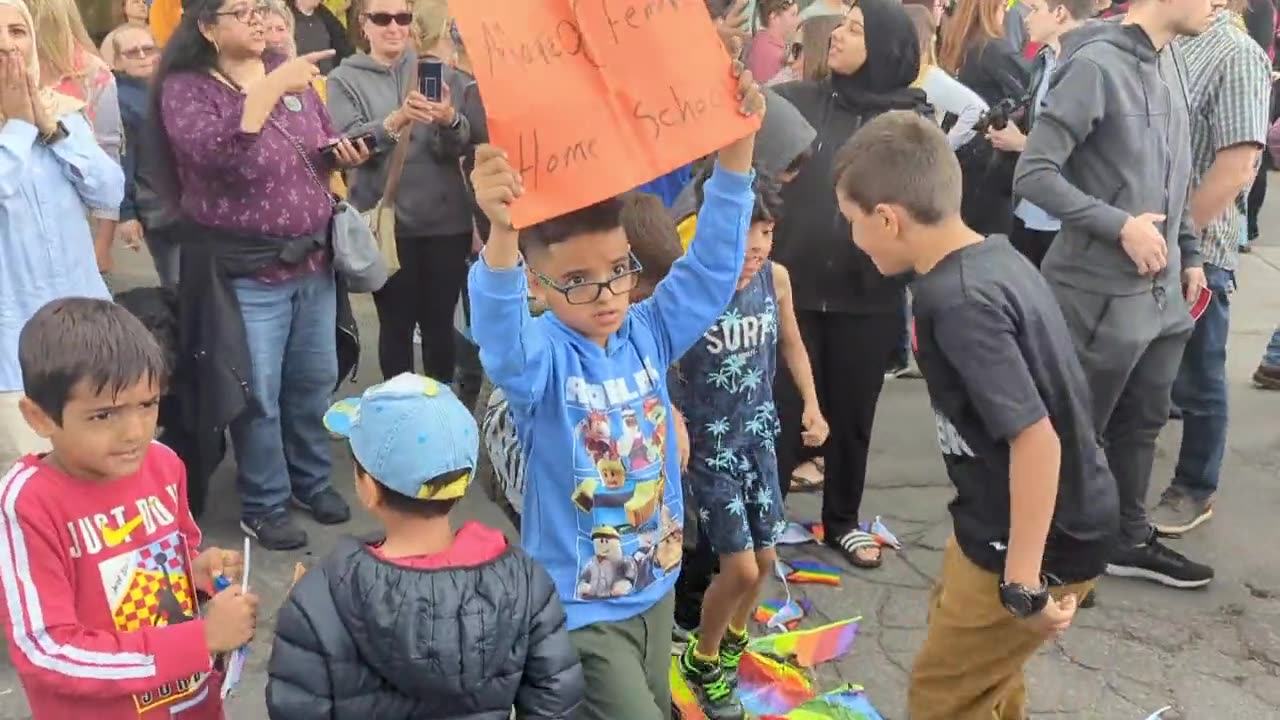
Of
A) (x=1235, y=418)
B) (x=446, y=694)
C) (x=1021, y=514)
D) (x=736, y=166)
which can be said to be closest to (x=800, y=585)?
(x=1021, y=514)

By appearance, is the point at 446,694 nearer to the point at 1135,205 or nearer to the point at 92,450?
the point at 92,450

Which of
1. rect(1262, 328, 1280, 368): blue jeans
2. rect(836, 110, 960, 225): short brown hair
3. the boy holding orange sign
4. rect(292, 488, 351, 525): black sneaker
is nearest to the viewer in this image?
the boy holding orange sign

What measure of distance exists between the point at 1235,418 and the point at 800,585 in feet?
9.65

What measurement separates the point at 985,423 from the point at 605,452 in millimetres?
801

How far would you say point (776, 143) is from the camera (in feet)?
12.1

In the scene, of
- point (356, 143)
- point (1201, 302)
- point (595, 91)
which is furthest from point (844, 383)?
point (595, 91)

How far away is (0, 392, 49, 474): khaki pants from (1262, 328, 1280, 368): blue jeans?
586 centimetres

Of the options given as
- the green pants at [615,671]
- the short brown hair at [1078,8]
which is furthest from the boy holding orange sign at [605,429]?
the short brown hair at [1078,8]

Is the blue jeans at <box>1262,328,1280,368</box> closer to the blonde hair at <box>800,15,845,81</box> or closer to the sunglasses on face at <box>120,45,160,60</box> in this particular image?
the blonde hair at <box>800,15,845,81</box>

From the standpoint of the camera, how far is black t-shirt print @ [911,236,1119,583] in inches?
96.3

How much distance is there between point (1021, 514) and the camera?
97.6 inches

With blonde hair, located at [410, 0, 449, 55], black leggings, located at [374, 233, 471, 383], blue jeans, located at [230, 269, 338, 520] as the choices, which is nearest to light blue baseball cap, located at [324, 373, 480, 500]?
blue jeans, located at [230, 269, 338, 520]

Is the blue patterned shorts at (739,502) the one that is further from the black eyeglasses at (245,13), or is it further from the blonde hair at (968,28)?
the blonde hair at (968,28)

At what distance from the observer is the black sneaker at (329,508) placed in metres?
4.57
